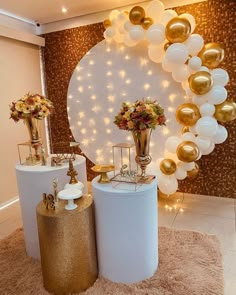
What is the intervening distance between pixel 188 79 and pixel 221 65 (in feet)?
2.11

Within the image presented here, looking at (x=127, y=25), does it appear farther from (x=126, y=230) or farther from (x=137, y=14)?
(x=126, y=230)

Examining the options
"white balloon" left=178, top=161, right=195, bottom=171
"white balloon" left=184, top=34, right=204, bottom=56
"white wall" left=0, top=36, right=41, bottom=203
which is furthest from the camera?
"white wall" left=0, top=36, right=41, bottom=203

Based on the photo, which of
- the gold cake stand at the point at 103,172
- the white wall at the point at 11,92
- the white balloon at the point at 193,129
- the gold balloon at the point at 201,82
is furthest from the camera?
the white wall at the point at 11,92

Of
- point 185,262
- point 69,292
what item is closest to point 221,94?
point 185,262

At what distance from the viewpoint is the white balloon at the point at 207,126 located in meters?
2.56

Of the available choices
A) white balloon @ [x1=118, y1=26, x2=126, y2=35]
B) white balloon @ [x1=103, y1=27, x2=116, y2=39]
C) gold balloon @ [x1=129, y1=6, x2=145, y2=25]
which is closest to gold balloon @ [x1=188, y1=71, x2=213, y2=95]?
gold balloon @ [x1=129, y1=6, x2=145, y2=25]

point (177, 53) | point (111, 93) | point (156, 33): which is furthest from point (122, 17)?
point (111, 93)

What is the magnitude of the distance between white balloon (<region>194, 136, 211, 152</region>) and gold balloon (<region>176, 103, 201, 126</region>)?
18cm

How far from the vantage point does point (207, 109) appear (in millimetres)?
2578

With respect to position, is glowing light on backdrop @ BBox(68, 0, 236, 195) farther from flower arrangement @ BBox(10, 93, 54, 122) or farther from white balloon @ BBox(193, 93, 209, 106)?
flower arrangement @ BBox(10, 93, 54, 122)

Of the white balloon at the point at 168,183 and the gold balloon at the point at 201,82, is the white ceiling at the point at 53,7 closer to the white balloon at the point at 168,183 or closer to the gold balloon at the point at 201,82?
the gold balloon at the point at 201,82

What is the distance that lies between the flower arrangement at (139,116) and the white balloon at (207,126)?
0.89 m

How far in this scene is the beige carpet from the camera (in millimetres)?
1750

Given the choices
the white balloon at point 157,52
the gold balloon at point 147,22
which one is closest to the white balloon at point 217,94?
the white balloon at point 157,52
